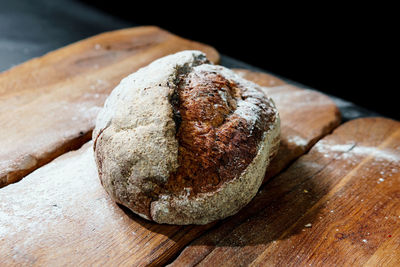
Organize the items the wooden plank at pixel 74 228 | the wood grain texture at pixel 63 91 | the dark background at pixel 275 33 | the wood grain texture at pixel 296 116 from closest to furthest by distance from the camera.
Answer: the wooden plank at pixel 74 228 → the wood grain texture at pixel 63 91 → the wood grain texture at pixel 296 116 → the dark background at pixel 275 33

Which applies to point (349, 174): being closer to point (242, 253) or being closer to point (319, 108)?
point (319, 108)

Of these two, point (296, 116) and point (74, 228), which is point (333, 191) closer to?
point (296, 116)

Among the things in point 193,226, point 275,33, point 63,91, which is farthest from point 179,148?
point 275,33

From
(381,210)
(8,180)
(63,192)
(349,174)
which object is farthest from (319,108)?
(8,180)

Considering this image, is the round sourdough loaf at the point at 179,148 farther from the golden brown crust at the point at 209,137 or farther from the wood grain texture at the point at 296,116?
the wood grain texture at the point at 296,116

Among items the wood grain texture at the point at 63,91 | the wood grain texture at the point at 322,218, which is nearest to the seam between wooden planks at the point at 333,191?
the wood grain texture at the point at 322,218

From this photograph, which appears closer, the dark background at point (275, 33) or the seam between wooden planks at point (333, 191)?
the seam between wooden planks at point (333, 191)
